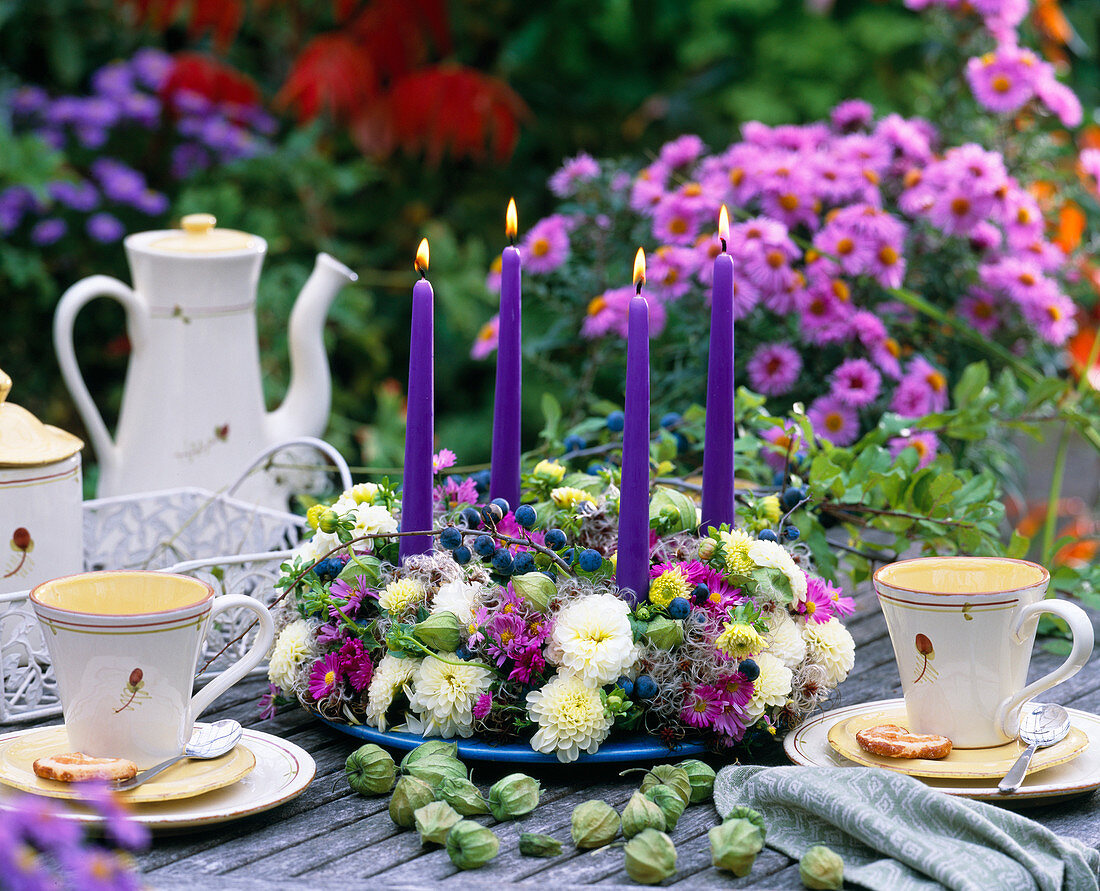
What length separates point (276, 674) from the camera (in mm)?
1120

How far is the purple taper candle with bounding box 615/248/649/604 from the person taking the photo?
3.28 ft

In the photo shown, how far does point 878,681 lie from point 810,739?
0.22 metres

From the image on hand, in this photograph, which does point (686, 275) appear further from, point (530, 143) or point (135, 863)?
point (530, 143)

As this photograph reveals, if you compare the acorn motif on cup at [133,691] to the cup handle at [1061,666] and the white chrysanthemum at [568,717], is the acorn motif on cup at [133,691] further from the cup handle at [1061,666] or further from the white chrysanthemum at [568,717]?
the cup handle at [1061,666]

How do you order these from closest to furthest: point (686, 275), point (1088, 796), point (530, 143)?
1. point (1088, 796)
2. point (686, 275)
3. point (530, 143)

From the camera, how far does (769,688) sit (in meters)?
1.04

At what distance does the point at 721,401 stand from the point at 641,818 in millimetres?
370

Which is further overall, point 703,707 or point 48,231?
point 48,231

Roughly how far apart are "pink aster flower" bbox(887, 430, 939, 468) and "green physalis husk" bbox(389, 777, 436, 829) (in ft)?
2.86

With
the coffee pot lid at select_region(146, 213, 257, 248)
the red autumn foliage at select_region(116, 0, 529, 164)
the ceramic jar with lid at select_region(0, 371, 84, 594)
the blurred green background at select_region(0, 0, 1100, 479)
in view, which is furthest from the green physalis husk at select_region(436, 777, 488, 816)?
the red autumn foliage at select_region(116, 0, 529, 164)

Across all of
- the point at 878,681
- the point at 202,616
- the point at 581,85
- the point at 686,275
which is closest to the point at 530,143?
the point at 581,85

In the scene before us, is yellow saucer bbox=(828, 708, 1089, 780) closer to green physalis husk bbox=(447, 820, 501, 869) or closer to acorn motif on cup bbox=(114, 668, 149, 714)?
green physalis husk bbox=(447, 820, 501, 869)

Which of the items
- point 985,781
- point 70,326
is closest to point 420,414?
point 985,781

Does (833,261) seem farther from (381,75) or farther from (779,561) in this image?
(381,75)
